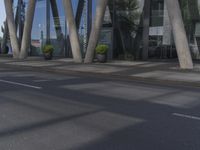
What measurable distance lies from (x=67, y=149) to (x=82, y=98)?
18.9ft

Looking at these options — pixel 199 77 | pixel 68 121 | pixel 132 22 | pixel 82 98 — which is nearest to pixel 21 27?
pixel 132 22

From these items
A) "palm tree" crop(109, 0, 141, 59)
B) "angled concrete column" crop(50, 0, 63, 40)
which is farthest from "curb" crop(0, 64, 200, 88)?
"angled concrete column" crop(50, 0, 63, 40)

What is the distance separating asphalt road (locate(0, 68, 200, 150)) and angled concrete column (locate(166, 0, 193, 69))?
7.75 meters

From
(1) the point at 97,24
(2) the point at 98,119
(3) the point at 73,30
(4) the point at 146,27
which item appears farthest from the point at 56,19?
(2) the point at 98,119

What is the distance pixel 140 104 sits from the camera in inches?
452

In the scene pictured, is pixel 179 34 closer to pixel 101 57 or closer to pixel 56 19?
pixel 101 57

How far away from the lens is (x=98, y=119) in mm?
9117

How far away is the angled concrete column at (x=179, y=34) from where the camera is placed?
73.2 feet

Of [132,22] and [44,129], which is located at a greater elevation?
[132,22]

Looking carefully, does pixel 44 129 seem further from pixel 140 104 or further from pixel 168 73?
pixel 168 73

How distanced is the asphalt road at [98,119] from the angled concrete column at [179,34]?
7.75m

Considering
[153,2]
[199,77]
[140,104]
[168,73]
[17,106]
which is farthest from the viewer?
[153,2]

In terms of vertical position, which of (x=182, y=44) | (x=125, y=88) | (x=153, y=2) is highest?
(x=153, y=2)

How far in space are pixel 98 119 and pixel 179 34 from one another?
1416 cm
